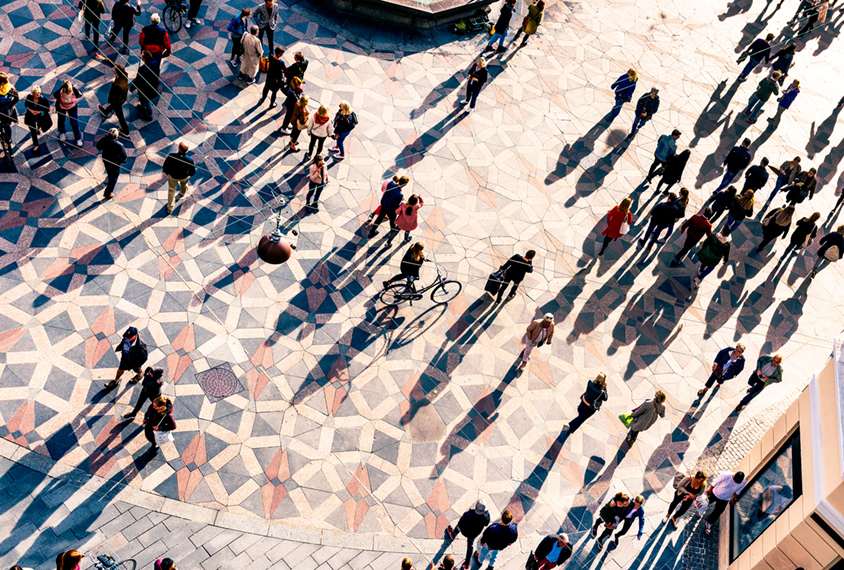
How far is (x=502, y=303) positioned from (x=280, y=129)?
20.4ft

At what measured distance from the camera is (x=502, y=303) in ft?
48.5

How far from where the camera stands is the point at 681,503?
1243 centimetres

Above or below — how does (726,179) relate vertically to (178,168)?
above

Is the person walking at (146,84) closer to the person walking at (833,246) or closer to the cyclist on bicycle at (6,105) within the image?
the cyclist on bicycle at (6,105)

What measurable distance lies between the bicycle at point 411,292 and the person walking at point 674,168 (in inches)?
230

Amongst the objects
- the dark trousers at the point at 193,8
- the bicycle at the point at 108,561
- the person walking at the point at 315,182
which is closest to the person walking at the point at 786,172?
the person walking at the point at 315,182

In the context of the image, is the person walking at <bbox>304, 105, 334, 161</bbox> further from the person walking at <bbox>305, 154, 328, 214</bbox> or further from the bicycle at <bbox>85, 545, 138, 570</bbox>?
the bicycle at <bbox>85, 545, 138, 570</bbox>

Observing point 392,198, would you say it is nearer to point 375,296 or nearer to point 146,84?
point 375,296

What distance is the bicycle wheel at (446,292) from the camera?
14422 millimetres

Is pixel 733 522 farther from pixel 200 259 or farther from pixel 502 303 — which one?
pixel 200 259

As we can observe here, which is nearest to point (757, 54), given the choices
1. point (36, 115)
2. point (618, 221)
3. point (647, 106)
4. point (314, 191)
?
point (647, 106)

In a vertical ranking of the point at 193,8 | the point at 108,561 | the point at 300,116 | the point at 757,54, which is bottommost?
the point at 108,561

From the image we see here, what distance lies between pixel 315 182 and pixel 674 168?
7.98m

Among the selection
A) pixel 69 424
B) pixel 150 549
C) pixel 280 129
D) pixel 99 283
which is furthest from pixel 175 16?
pixel 150 549
